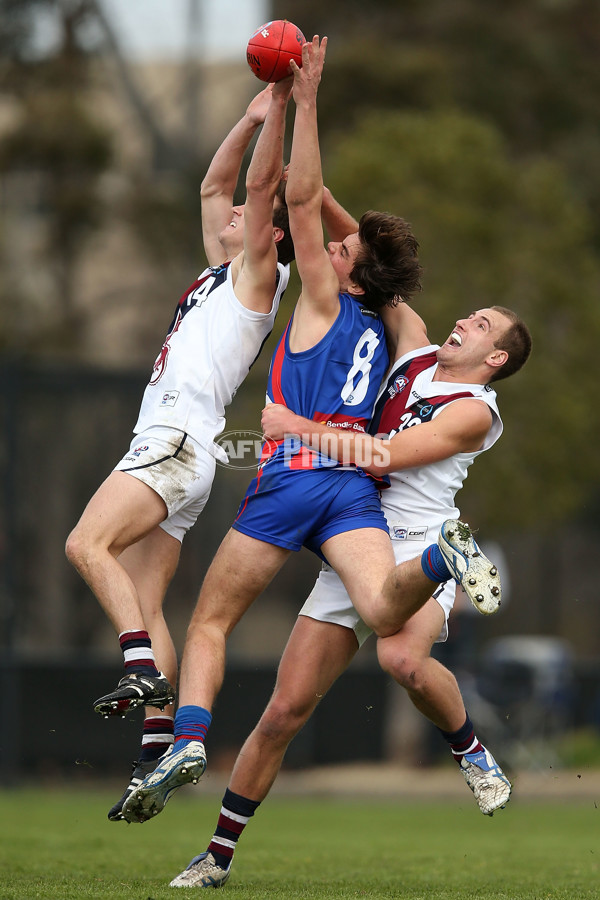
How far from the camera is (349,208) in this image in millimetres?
15555

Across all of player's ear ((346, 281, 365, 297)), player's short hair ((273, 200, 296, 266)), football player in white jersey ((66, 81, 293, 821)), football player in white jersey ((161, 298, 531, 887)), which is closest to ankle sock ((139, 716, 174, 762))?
football player in white jersey ((66, 81, 293, 821))

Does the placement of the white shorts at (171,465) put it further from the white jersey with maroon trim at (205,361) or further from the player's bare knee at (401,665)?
the player's bare knee at (401,665)

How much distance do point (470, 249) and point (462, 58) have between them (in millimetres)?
10013

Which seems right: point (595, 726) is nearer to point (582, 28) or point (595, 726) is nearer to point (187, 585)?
point (187, 585)

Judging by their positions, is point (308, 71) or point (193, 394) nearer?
point (308, 71)

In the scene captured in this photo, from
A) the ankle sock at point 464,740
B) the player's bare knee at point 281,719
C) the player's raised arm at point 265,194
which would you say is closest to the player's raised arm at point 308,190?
the player's raised arm at point 265,194

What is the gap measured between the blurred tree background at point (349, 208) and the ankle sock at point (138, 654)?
7.11 metres

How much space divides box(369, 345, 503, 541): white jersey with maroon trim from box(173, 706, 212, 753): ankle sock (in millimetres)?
1184

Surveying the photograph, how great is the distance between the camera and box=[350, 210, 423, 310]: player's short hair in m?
6.02

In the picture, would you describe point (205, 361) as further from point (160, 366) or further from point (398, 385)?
point (398, 385)

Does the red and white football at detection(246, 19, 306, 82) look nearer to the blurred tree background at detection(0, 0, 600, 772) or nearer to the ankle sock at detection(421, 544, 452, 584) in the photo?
the ankle sock at detection(421, 544, 452, 584)

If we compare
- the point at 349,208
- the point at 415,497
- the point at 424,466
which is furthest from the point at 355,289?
the point at 349,208

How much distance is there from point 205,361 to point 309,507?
0.85 metres

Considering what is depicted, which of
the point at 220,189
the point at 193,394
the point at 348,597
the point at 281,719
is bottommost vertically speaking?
the point at 281,719
